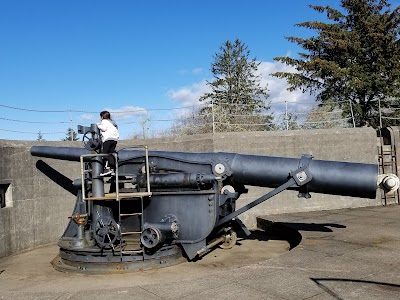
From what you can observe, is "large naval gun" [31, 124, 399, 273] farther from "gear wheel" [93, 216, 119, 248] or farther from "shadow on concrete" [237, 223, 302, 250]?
"shadow on concrete" [237, 223, 302, 250]

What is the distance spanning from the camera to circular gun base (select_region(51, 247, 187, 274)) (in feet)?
22.6

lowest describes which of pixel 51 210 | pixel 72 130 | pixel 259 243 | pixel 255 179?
pixel 259 243

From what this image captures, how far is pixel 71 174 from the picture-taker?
1109cm

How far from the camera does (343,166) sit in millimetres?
7191

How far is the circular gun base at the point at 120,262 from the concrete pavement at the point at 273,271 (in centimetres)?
12

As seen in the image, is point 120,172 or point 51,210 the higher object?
point 120,172

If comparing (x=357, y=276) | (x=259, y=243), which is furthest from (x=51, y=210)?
(x=357, y=276)

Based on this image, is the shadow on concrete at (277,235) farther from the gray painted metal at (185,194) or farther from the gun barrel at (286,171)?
the gray painted metal at (185,194)

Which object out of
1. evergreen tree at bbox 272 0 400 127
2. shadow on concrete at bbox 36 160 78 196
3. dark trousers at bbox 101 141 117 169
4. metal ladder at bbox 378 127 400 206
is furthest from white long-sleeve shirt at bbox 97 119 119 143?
evergreen tree at bbox 272 0 400 127

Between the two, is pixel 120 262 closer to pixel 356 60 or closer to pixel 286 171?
pixel 286 171

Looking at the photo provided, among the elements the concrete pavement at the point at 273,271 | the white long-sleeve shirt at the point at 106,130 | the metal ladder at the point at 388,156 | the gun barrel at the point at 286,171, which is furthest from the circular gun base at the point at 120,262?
the metal ladder at the point at 388,156

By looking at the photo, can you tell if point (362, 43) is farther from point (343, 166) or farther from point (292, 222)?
point (343, 166)

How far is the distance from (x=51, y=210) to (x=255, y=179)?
555 cm

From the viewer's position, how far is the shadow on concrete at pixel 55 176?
1041 cm
